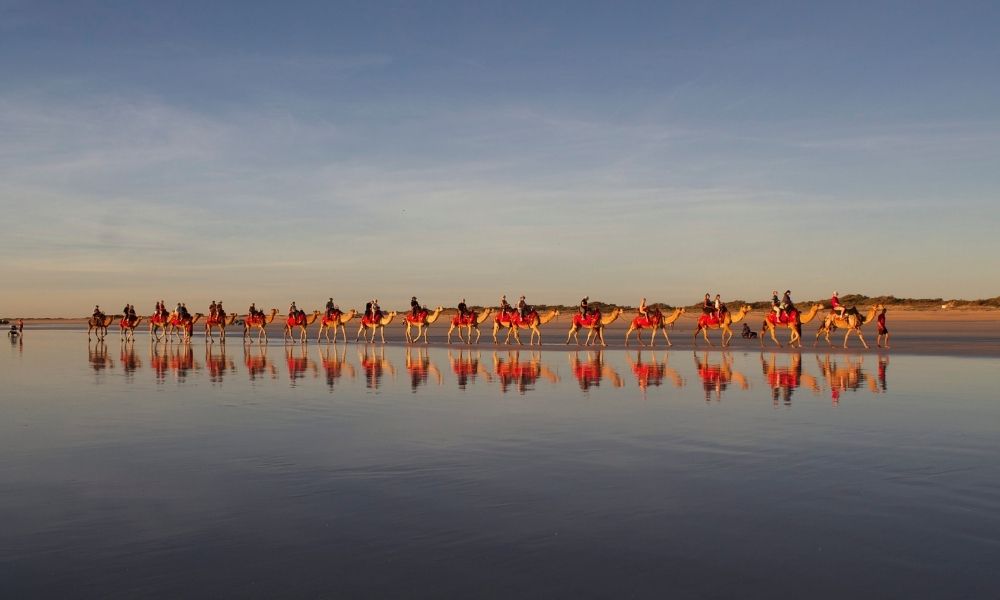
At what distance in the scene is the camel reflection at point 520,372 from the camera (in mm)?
19500

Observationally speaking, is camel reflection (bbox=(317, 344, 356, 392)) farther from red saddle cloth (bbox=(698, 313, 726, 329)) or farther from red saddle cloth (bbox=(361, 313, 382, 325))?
red saddle cloth (bbox=(361, 313, 382, 325))

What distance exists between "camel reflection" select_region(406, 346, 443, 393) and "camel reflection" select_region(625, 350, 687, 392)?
4.57m

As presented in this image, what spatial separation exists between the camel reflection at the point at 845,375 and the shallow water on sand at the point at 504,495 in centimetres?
77

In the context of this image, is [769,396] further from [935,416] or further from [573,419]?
[573,419]

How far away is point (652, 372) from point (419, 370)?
20.3 feet

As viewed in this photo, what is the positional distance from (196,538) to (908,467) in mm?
6826

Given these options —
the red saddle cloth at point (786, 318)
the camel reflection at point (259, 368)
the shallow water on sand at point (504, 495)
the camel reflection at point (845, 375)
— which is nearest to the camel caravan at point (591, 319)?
the red saddle cloth at point (786, 318)

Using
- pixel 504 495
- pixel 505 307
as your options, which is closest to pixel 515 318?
pixel 505 307

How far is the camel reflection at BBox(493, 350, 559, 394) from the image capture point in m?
19.5

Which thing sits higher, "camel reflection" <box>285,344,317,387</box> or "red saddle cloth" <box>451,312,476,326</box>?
"red saddle cloth" <box>451,312,476,326</box>

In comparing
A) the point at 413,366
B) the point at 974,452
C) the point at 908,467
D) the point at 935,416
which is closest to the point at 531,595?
the point at 908,467

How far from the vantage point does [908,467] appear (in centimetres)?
938

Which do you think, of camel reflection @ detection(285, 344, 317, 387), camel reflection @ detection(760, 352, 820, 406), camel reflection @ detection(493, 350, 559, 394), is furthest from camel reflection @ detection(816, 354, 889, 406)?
camel reflection @ detection(285, 344, 317, 387)

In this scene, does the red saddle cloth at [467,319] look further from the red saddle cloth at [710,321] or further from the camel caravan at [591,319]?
the red saddle cloth at [710,321]
